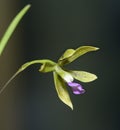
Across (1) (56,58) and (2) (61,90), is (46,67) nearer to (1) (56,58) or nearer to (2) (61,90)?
(2) (61,90)

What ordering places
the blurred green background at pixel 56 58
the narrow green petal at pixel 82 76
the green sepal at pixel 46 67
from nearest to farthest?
1. the green sepal at pixel 46 67
2. the narrow green petal at pixel 82 76
3. the blurred green background at pixel 56 58

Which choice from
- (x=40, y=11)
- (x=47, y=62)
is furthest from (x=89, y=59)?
(x=47, y=62)

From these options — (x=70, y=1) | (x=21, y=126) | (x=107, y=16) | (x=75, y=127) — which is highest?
(x=70, y=1)

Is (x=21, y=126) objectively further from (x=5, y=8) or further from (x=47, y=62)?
(x=47, y=62)

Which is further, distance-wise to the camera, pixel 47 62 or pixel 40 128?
pixel 40 128

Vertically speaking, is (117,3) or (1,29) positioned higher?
(1,29)

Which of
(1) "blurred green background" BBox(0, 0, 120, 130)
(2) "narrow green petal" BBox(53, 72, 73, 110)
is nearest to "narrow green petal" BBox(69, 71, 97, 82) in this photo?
(2) "narrow green petal" BBox(53, 72, 73, 110)

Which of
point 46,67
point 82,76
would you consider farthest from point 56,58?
point 46,67

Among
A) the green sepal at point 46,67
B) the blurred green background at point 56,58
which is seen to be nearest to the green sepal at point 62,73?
the green sepal at point 46,67

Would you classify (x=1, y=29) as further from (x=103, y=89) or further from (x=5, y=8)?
(x=103, y=89)

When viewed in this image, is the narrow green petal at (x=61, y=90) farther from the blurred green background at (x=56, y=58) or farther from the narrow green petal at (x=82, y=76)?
the blurred green background at (x=56, y=58)
